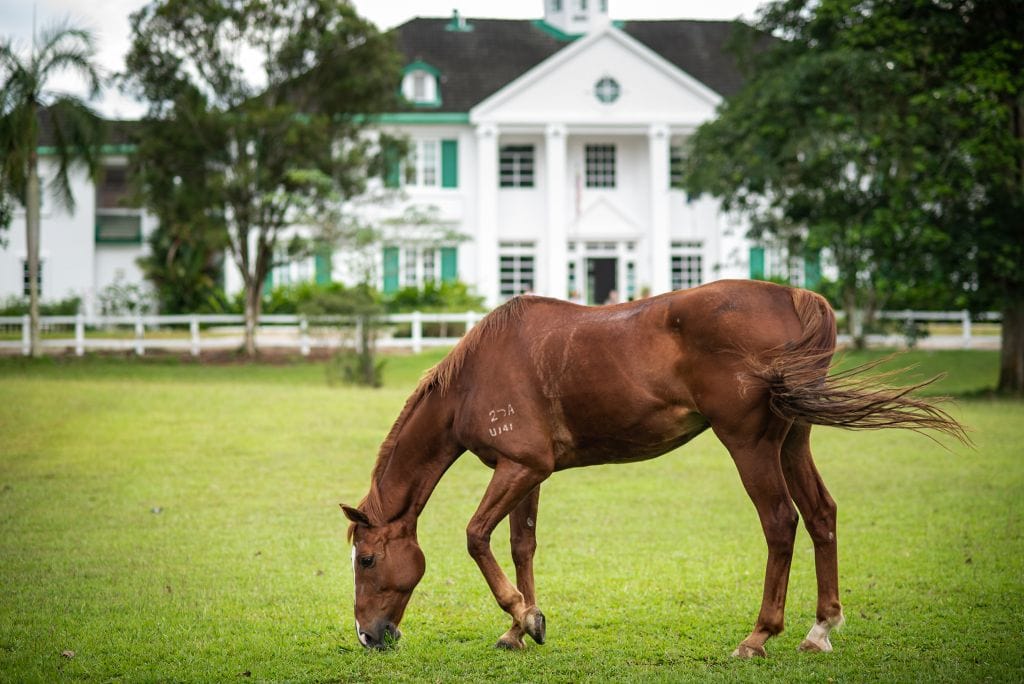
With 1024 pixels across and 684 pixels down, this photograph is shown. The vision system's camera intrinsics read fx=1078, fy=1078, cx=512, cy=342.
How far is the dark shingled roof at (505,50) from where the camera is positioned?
3744 centimetres

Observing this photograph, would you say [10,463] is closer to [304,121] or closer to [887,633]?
[887,633]

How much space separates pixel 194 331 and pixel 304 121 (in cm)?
615

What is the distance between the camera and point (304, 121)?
90.3 ft

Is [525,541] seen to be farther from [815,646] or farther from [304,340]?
[304,340]

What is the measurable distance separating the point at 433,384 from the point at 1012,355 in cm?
1794

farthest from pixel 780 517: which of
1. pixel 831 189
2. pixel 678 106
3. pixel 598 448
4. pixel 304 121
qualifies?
pixel 678 106

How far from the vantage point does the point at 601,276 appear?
3728 cm

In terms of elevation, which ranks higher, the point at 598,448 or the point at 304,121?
the point at 304,121

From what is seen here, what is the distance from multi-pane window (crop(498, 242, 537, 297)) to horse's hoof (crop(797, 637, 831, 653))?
31.0 metres

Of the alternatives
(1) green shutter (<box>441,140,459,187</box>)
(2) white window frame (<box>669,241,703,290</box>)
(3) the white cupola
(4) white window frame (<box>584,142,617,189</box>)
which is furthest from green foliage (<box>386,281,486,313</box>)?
(3) the white cupola

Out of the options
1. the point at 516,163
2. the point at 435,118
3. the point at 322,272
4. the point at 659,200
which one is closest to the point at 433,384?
the point at 322,272

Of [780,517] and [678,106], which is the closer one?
[780,517]

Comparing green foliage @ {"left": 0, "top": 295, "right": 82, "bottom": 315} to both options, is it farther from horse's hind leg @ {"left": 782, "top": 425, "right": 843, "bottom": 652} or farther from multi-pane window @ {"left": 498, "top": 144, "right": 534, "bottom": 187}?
horse's hind leg @ {"left": 782, "top": 425, "right": 843, "bottom": 652}

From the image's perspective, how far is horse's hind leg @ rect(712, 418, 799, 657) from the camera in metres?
5.55
